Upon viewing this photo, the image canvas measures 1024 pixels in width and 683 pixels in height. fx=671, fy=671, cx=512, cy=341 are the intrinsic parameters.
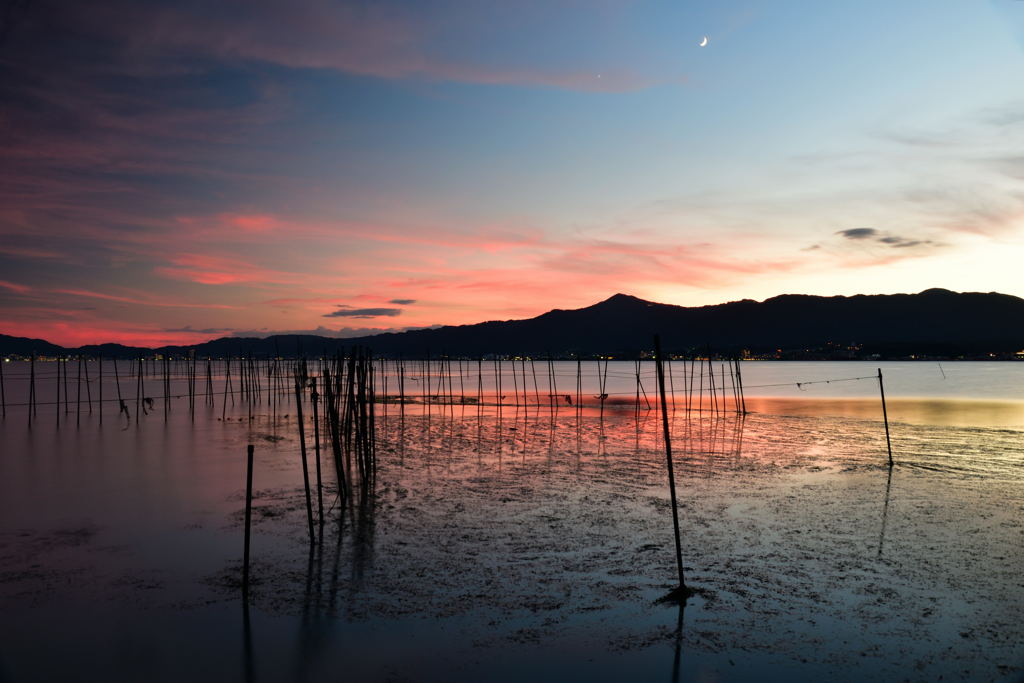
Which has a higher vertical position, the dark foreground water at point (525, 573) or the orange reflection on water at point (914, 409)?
the dark foreground water at point (525, 573)

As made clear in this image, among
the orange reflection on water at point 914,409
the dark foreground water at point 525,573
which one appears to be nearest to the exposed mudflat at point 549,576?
the dark foreground water at point 525,573

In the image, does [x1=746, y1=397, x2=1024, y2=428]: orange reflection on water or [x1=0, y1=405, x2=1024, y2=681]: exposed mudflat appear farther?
[x1=746, y1=397, x2=1024, y2=428]: orange reflection on water

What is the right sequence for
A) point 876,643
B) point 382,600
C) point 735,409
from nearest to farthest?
point 876,643 < point 382,600 < point 735,409

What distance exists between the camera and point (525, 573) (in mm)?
9211

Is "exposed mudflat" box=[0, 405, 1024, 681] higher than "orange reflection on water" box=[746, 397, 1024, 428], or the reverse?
"exposed mudflat" box=[0, 405, 1024, 681]

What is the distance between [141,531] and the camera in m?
12.1

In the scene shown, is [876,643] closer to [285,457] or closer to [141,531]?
[141,531]

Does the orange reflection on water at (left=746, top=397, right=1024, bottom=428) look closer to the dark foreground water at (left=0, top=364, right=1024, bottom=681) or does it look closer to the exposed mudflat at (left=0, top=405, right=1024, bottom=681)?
the dark foreground water at (left=0, top=364, right=1024, bottom=681)

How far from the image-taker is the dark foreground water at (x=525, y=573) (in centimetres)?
695

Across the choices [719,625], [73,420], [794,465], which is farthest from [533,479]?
[73,420]

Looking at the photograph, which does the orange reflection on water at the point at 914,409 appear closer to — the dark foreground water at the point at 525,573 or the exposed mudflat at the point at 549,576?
the dark foreground water at the point at 525,573

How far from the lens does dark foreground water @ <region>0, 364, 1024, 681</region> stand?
273 inches

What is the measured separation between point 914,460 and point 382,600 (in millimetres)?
15834

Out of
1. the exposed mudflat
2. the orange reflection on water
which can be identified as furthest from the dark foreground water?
the orange reflection on water
